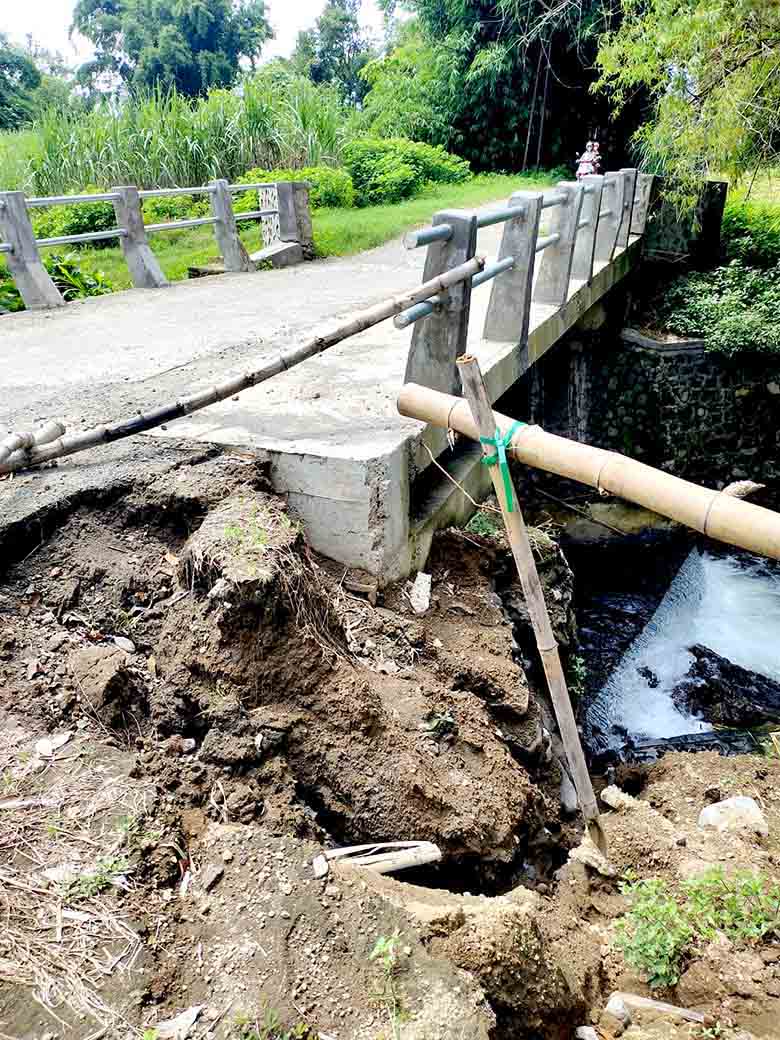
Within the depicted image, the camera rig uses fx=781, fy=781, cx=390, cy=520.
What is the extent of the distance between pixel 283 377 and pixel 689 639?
486 cm

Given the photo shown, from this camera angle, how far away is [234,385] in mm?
3691

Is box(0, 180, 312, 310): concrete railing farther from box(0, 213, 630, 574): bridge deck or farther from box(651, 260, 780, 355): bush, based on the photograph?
box(651, 260, 780, 355): bush

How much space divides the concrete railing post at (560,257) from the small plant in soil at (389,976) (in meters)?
5.27

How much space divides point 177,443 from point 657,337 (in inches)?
314

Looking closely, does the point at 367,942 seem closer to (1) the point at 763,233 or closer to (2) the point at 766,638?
(2) the point at 766,638

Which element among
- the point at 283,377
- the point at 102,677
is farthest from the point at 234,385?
the point at 102,677

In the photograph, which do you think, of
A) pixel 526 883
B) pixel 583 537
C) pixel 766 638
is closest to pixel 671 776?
pixel 526 883

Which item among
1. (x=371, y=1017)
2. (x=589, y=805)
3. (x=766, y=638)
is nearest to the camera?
(x=371, y=1017)

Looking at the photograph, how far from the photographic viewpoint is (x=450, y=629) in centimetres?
351

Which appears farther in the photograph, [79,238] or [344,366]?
[79,238]

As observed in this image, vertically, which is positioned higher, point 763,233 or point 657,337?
point 763,233

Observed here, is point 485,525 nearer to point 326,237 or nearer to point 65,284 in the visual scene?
point 65,284

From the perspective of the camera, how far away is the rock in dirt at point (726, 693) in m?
6.05

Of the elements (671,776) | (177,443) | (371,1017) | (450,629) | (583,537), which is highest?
(177,443)
